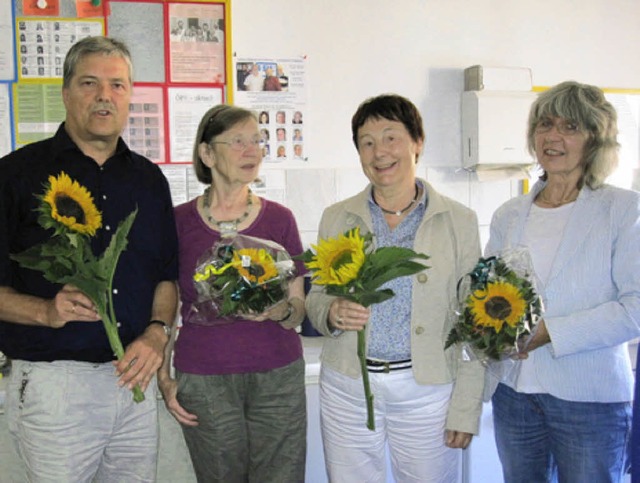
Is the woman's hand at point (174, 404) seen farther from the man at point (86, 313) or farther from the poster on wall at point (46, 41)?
the poster on wall at point (46, 41)

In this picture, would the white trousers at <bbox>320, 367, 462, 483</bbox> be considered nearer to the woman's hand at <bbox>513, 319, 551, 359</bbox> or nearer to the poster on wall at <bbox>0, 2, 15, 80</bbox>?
the woman's hand at <bbox>513, 319, 551, 359</bbox>

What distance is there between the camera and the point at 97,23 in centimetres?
247

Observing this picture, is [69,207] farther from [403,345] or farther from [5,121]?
[5,121]

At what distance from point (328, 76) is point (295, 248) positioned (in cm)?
116

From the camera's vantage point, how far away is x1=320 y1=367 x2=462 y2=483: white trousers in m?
1.54

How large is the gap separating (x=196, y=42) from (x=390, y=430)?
5.82 feet

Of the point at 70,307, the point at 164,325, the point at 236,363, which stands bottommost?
the point at 236,363

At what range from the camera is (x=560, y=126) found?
1.60 meters

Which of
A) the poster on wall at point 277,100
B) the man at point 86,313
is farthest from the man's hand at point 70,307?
the poster on wall at point 277,100

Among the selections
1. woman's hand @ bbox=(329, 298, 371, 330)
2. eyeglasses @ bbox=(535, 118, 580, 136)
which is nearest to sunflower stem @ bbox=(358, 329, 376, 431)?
woman's hand @ bbox=(329, 298, 371, 330)

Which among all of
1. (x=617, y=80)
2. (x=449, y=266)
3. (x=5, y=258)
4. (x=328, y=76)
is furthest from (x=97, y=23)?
(x=617, y=80)

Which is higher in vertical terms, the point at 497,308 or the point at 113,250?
→ the point at 113,250

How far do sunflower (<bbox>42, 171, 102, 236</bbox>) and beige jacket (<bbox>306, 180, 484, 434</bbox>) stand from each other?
24.8 inches

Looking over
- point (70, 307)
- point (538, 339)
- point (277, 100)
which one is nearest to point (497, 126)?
point (277, 100)
